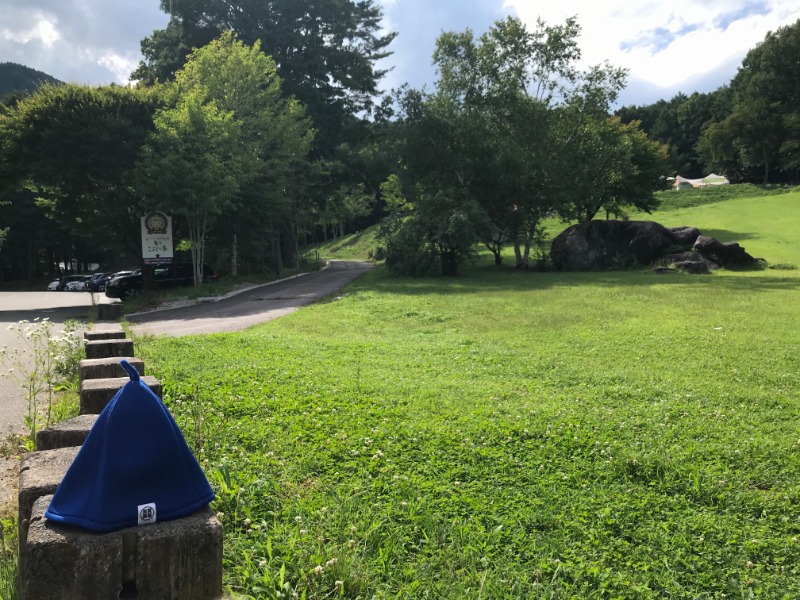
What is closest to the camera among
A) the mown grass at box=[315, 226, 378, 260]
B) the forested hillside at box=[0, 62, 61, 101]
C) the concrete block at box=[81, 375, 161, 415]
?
the concrete block at box=[81, 375, 161, 415]

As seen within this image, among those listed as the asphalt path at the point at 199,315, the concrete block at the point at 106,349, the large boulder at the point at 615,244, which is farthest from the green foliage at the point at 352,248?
the concrete block at the point at 106,349

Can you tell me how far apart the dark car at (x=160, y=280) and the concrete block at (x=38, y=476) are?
2147cm

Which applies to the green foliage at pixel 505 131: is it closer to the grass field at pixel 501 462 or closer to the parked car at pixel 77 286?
the grass field at pixel 501 462

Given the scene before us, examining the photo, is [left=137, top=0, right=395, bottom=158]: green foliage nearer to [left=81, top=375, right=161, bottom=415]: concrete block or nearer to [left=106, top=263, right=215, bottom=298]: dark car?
[left=106, top=263, right=215, bottom=298]: dark car

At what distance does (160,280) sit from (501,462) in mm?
22015

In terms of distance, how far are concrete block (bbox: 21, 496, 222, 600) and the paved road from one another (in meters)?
10.5

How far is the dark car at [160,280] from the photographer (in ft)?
76.7

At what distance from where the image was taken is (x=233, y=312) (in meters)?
16.4

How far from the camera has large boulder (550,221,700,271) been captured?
26.0 m

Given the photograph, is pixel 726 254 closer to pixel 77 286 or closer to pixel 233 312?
pixel 233 312

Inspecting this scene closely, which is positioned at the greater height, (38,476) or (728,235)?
(728,235)

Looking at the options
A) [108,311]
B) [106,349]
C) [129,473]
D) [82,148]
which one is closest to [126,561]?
[129,473]

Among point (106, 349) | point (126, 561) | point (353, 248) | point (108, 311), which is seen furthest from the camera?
point (353, 248)

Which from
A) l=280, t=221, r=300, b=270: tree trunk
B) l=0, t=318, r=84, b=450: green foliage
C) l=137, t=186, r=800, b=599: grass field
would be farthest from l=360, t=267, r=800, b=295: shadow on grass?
l=0, t=318, r=84, b=450: green foliage
